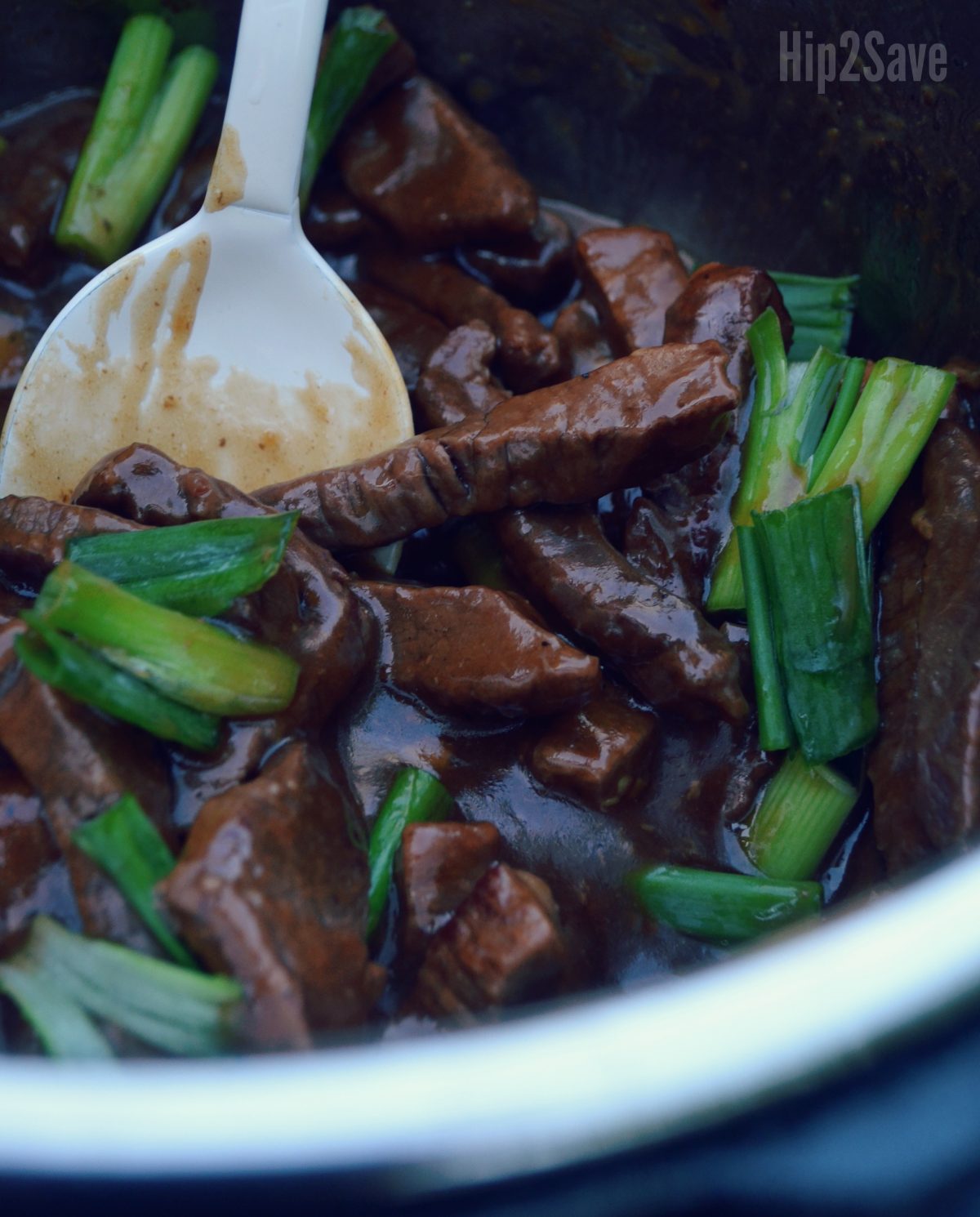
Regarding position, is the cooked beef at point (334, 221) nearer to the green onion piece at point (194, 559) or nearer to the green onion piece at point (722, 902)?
the green onion piece at point (194, 559)

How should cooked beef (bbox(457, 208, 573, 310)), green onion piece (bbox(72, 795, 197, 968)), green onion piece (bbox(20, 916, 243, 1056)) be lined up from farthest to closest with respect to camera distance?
cooked beef (bbox(457, 208, 573, 310)) → green onion piece (bbox(72, 795, 197, 968)) → green onion piece (bbox(20, 916, 243, 1056))

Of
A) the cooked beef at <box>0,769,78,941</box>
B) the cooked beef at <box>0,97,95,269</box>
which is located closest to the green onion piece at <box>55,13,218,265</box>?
the cooked beef at <box>0,97,95,269</box>

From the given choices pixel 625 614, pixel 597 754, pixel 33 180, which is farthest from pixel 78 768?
pixel 33 180

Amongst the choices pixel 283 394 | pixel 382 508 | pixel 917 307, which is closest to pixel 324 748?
Result: pixel 382 508

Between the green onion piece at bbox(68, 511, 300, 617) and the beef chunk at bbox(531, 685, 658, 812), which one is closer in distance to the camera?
the green onion piece at bbox(68, 511, 300, 617)

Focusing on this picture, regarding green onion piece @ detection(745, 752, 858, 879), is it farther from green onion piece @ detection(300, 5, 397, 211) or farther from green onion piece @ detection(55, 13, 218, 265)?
green onion piece @ detection(55, 13, 218, 265)

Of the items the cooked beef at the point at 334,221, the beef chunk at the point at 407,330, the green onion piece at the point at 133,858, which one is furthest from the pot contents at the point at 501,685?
the cooked beef at the point at 334,221
